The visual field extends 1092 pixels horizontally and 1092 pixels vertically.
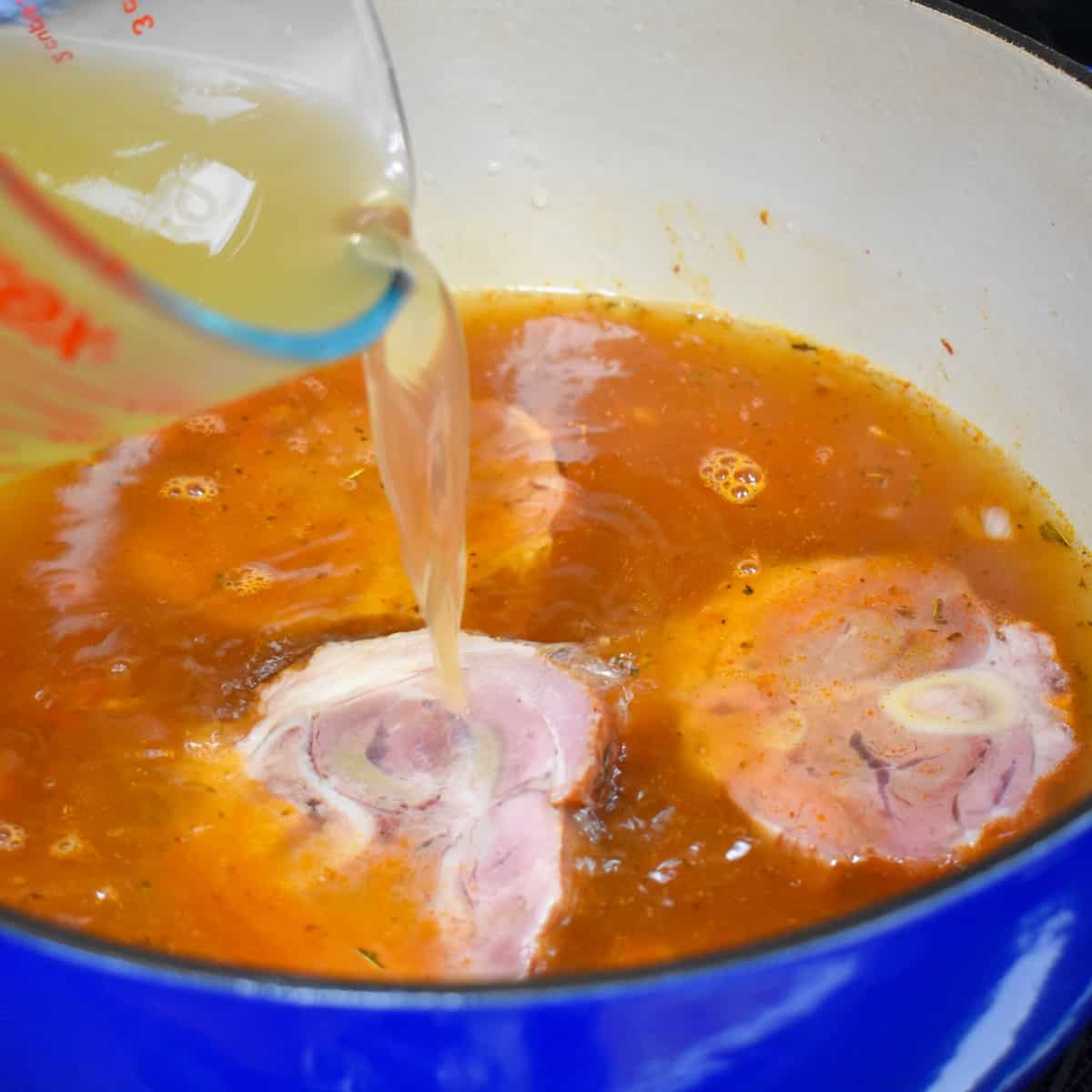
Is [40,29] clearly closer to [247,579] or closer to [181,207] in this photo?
[181,207]

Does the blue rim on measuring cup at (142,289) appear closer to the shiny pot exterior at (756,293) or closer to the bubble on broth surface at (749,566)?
the shiny pot exterior at (756,293)

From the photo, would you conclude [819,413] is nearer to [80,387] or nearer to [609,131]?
[609,131]

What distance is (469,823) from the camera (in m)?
1.26

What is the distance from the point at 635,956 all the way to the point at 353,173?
76cm

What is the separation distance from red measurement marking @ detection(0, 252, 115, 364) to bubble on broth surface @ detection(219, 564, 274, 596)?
616 mm

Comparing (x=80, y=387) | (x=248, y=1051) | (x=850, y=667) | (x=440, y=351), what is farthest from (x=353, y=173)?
(x=248, y=1051)

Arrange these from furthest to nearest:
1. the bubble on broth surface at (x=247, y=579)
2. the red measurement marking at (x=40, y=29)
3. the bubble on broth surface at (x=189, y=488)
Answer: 1. the bubble on broth surface at (x=189, y=488)
2. the bubble on broth surface at (x=247, y=579)
3. the red measurement marking at (x=40, y=29)

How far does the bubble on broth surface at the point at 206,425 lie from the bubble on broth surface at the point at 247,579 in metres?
0.26

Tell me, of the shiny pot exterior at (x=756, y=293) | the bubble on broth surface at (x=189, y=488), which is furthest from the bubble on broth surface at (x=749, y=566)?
the bubble on broth surface at (x=189, y=488)

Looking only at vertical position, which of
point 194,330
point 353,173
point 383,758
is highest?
point 194,330

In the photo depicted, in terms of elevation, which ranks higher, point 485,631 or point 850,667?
point 850,667

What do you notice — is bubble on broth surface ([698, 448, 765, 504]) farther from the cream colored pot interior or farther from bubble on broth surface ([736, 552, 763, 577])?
the cream colored pot interior

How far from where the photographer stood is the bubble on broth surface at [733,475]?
1.64 m

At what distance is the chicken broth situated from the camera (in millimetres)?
1193
